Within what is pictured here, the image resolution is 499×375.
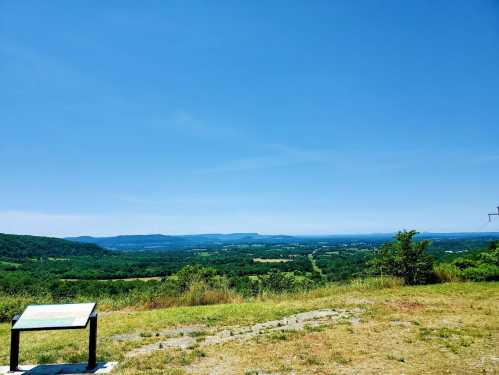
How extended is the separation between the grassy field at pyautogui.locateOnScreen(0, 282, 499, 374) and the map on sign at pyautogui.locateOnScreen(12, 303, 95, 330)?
3.33 ft

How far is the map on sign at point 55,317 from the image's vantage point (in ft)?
20.5

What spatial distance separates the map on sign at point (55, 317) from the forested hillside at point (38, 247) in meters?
127

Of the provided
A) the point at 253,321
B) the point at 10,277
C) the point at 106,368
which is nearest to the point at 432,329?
the point at 253,321

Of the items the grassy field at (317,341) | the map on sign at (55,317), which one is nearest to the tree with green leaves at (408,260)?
the grassy field at (317,341)

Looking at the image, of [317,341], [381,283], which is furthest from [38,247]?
[317,341]

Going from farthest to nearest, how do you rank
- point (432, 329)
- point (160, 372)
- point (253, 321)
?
point (253, 321) < point (432, 329) < point (160, 372)

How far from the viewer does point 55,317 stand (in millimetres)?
6512

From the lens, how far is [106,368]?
20.7ft

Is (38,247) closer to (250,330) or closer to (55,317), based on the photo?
(250,330)

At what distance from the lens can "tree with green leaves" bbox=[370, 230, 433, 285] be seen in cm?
1597

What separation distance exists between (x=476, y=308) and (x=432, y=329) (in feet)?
10.7

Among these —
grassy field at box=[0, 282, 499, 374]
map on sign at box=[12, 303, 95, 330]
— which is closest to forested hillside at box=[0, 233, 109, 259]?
grassy field at box=[0, 282, 499, 374]

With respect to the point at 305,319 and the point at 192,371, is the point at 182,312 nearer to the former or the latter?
the point at 305,319

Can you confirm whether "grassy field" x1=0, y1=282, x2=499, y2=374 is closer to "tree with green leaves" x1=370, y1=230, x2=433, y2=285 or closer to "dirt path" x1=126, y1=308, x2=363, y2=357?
"dirt path" x1=126, y1=308, x2=363, y2=357
